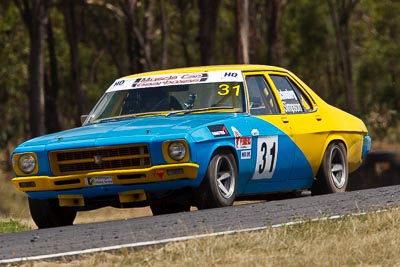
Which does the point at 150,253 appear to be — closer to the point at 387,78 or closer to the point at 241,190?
the point at 241,190

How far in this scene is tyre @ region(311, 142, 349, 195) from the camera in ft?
40.1

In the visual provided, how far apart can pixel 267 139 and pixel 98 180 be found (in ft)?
5.83

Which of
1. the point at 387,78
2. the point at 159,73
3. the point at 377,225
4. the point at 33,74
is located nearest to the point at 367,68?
the point at 387,78

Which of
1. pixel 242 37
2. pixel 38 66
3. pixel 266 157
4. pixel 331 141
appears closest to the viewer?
pixel 266 157

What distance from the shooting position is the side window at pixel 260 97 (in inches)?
456

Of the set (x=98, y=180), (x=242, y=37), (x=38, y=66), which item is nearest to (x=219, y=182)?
(x=98, y=180)

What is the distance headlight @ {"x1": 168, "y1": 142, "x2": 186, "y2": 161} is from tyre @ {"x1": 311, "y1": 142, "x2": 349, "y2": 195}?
95.1 inches

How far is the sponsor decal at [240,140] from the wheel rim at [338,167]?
171 centimetres

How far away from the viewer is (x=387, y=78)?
156ft

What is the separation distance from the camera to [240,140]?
10.9 metres

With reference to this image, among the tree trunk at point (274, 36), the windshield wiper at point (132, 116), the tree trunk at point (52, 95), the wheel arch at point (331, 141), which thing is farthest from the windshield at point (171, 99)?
the tree trunk at point (52, 95)

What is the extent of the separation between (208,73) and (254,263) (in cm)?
471

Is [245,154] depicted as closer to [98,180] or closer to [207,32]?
[98,180]

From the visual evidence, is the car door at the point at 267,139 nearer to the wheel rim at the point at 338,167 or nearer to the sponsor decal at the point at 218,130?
the sponsor decal at the point at 218,130
